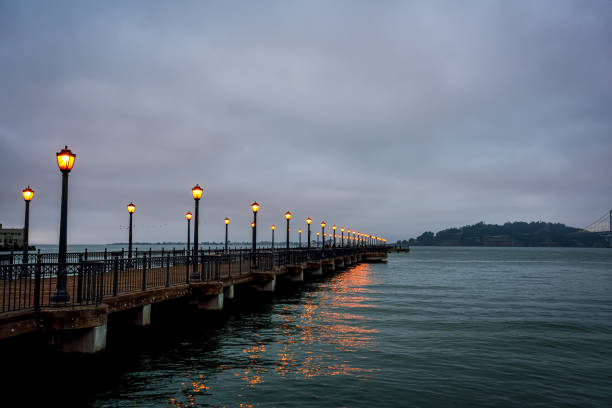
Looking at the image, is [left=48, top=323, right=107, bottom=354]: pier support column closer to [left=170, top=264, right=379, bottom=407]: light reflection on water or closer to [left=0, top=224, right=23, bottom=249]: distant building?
[left=170, top=264, right=379, bottom=407]: light reflection on water

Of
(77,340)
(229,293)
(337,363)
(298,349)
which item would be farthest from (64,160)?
(229,293)

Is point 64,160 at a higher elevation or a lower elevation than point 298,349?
higher

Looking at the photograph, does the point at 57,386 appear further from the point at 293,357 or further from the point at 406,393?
the point at 406,393

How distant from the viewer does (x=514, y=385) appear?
1186 centimetres

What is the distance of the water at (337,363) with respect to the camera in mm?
10742

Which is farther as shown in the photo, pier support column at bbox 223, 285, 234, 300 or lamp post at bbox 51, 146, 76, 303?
pier support column at bbox 223, 285, 234, 300

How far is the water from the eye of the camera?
10.7 meters

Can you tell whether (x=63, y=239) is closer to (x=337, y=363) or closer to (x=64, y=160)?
(x=64, y=160)

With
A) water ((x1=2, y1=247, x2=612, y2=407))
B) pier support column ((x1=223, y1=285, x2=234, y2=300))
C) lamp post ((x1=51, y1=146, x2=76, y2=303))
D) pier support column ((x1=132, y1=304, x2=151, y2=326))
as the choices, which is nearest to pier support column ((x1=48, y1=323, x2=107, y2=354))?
water ((x1=2, y1=247, x2=612, y2=407))

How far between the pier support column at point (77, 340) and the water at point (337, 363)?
1.34ft

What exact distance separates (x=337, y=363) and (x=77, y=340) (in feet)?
24.6

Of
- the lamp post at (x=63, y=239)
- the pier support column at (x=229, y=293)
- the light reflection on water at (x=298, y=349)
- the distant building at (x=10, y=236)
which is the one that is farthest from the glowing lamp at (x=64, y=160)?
the distant building at (x=10, y=236)

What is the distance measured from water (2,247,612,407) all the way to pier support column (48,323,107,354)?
0.41 metres

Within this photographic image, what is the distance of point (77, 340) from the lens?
11.5m
